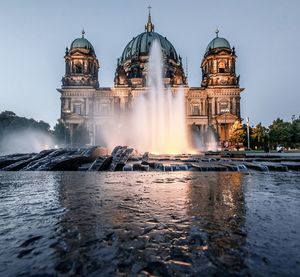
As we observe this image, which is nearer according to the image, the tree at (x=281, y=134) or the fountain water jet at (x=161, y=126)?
the fountain water jet at (x=161, y=126)

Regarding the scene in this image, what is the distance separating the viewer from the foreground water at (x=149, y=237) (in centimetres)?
188

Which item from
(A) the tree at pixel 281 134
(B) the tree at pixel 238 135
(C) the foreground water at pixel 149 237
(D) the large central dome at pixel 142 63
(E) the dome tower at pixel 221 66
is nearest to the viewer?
(C) the foreground water at pixel 149 237

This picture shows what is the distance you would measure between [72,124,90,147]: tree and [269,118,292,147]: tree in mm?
40061

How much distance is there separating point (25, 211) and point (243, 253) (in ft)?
11.0

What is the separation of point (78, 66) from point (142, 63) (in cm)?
1814

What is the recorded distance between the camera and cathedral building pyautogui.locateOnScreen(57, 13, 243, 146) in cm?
5578

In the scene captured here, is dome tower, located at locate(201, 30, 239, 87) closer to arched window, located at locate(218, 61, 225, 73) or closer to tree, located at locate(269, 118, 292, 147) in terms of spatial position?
arched window, located at locate(218, 61, 225, 73)

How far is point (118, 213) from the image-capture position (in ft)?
11.6

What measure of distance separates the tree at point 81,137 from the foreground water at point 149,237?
4826cm

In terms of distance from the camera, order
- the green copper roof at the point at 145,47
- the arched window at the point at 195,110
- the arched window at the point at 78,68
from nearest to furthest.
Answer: the arched window at the point at 78,68 < the arched window at the point at 195,110 < the green copper roof at the point at 145,47

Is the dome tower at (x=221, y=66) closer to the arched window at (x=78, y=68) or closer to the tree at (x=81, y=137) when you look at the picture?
the arched window at (x=78, y=68)

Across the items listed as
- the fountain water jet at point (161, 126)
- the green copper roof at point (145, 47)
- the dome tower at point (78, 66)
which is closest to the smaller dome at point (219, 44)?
the green copper roof at point (145, 47)

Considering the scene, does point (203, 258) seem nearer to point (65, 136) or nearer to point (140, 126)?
point (140, 126)

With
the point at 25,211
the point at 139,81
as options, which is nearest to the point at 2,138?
the point at 139,81
